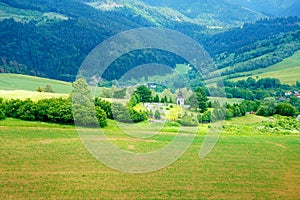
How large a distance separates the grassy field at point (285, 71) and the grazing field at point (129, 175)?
11024 cm

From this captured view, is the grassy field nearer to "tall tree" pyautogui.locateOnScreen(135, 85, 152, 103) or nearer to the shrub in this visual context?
"tall tree" pyautogui.locateOnScreen(135, 85, 152, 103)

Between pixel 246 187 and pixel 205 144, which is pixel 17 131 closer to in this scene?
pixel 205 144

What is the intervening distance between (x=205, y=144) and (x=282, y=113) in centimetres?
3371

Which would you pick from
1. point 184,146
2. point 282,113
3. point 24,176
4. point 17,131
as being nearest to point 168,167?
point 184,146

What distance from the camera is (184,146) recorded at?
47.8 meters

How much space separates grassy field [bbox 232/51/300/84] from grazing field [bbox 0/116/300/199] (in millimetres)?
110239

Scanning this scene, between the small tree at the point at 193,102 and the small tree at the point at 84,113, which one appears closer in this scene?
the small tree at the point at 84,113

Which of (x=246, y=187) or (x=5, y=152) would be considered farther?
(x=5, y=152)

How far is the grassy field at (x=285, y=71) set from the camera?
158 metres

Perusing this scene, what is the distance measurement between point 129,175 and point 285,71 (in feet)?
479

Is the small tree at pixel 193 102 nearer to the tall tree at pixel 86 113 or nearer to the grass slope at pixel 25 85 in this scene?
the tall tree at pixel 86 113

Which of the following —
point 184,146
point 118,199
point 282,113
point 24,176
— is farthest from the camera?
point 282,113

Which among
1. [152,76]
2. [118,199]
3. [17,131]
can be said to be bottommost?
[118,199]

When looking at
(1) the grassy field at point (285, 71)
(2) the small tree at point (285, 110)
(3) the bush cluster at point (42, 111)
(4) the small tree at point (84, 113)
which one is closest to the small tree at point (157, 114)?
(3) the bush cluster at point (42, 111)
